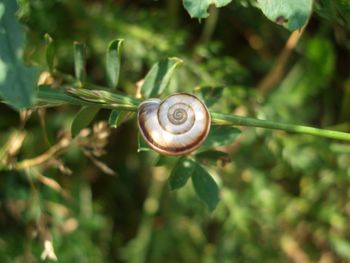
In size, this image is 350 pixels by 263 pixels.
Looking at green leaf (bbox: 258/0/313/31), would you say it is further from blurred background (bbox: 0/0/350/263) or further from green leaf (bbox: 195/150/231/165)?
blurred background (bbox: 0/0/350/263)

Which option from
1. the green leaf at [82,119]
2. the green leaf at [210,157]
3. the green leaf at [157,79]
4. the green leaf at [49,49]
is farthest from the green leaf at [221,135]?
the green leaf at [49,49]

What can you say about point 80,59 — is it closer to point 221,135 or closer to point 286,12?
point 221,135

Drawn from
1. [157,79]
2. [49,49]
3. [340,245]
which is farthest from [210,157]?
[340,245]

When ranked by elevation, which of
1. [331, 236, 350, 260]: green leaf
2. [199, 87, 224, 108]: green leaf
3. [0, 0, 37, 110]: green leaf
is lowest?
[331, 236, 350, 260]: green leaf

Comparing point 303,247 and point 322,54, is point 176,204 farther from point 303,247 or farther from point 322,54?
point 322,54

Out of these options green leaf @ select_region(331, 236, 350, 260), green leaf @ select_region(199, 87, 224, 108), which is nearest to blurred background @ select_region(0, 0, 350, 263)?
green leaf @ select_region(331, 236, 350, 260)

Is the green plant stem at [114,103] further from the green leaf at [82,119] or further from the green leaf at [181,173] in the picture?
the green leaf at [181,173]
